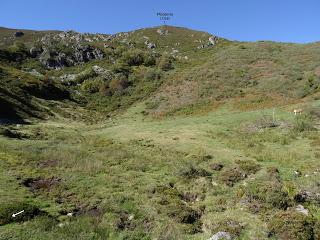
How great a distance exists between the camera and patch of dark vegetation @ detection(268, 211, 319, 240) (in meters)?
17.6

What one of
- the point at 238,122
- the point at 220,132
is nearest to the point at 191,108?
the point at 238,122

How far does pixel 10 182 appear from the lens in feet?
72.1

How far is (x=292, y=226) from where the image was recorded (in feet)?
59.1

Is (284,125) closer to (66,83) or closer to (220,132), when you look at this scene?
(220,132)

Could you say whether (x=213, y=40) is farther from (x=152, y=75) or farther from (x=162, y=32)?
(x=152, y=75)

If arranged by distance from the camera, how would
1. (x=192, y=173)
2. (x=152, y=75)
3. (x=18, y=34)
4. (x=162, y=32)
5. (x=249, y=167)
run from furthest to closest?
(x=162, y=32)
(x=18, y=34)
(x=152, y=75)
(x=249, y=167)
(x=192, y=173)

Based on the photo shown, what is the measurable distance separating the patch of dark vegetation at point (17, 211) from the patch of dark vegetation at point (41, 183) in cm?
268

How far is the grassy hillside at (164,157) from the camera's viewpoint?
18.4 meters

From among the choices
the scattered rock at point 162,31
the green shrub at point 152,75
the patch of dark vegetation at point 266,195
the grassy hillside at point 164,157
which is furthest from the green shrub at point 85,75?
the patch of dark vegetation at point 266,195

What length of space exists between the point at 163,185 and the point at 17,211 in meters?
8.36

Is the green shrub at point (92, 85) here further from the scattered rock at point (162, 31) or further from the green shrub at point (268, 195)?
the scattered rock at point (162, 31)

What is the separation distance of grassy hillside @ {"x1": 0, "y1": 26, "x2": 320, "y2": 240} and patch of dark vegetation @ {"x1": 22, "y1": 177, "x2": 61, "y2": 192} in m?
0.06

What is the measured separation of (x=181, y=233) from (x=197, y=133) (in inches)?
835

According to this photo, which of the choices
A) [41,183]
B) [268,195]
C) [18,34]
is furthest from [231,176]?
[18,34]
